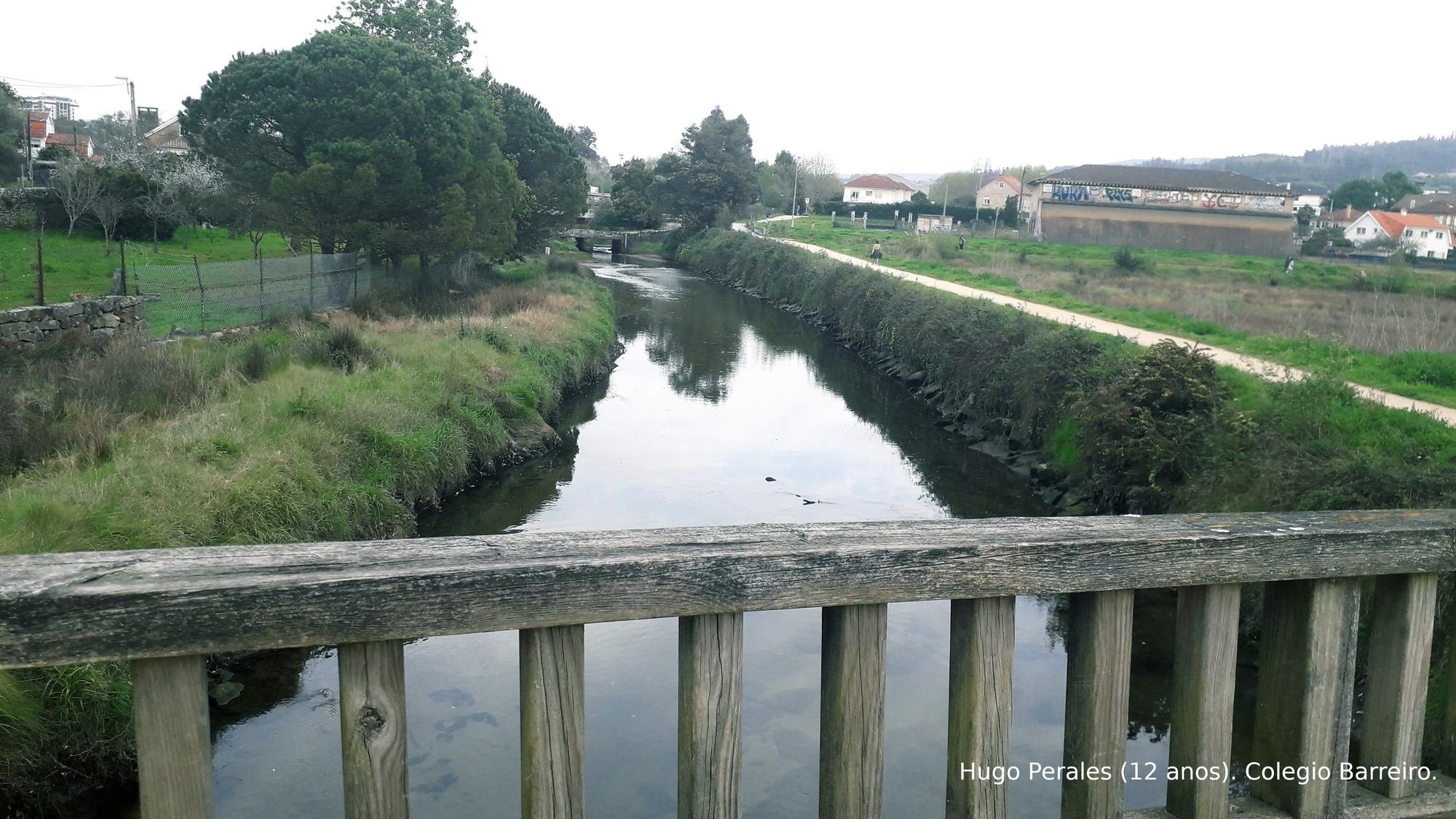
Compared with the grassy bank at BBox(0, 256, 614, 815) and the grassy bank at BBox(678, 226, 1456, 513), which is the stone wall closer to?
the grassy bank at BBox(0, 256, 614, 815)

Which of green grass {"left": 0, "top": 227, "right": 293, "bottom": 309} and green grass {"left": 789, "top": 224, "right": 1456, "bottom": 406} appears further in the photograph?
green grass {"left": 0, "top": 227, "right": 293, "bottom": 309}

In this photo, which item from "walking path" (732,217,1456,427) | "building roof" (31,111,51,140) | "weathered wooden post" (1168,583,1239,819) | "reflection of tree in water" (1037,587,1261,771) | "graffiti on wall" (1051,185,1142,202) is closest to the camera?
"weathered wooden post" (1168,583,1239,819)

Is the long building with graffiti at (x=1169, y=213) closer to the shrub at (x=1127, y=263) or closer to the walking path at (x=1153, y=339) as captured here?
the shrub at (x=1127, y=263)

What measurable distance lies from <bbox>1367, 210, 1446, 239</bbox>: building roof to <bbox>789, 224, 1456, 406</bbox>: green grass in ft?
99.2

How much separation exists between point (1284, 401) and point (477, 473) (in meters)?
11.0

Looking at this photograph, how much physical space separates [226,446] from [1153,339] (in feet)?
55.2

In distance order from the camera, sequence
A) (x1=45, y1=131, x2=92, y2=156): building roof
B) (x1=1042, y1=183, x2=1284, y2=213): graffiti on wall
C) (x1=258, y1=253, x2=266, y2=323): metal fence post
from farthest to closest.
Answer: (x1=1042, y1=183, x2=1284, y2=213): graffiti on wall < (x1=45, y1=131, x2=92, y2=156): building roof < (x1=258, y1=253, x2=266, y2=323): metal fence post

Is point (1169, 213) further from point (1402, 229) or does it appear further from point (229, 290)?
point (229, 290)

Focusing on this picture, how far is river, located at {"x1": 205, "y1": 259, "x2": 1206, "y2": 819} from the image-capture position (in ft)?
25.5

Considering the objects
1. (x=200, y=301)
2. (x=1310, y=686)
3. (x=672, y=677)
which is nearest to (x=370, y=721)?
(x=1310, y=686)

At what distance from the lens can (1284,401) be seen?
12953 mm

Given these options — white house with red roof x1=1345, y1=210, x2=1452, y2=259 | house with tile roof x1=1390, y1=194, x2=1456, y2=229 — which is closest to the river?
white house with red roof x1=1345, y1=210, x2=1452, y2=259

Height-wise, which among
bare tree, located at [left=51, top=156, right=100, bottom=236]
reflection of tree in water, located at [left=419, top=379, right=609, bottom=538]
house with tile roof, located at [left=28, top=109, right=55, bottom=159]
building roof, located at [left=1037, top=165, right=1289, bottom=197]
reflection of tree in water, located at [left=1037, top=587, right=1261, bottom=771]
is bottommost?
reflection of tree in water, located at [left=1037, top=587, right=1261, bottom=771]

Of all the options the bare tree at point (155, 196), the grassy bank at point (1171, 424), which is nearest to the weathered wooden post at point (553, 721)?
the grassy bank at point (1171, 424)
